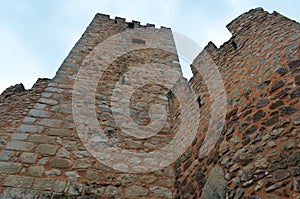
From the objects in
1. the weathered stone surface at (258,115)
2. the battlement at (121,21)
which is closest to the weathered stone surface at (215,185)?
the weathered stone surface at (258,115)

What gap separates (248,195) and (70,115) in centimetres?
274

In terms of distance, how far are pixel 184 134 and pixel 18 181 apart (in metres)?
2.30

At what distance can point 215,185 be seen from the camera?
8.97 ft

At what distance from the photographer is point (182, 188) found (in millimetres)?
3375

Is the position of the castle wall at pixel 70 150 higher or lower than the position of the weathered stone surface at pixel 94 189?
higher

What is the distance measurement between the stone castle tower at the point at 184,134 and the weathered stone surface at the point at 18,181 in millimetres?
13

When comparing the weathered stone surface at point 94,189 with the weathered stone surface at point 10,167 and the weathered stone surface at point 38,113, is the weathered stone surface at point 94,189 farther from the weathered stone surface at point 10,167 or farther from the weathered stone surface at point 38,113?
the weathered stone surface at point 38,113

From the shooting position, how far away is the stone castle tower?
2.43 metres

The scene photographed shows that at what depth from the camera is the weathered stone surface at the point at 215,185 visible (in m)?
2.62

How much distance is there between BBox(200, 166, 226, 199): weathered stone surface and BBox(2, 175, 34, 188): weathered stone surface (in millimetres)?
1980

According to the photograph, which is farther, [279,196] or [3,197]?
[3,197]

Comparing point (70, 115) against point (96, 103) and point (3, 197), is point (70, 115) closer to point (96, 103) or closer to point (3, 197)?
point (96, 103)

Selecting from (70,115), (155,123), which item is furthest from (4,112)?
(155,123)

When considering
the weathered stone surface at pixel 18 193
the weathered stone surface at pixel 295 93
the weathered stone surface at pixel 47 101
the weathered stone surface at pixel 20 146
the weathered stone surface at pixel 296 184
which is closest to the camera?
the weathered stone surface at pixel 296 184
